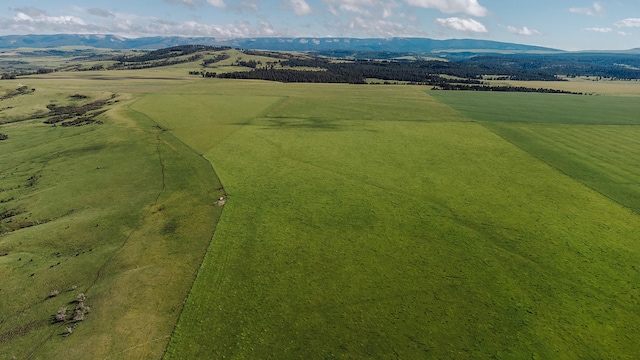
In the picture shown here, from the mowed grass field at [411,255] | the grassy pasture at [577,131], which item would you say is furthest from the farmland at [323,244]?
the grassy pasture at [577,131]

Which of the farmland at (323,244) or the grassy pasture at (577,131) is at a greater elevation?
the grassy pasture at (577,131)

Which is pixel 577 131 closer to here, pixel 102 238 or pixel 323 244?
pixel 323 244

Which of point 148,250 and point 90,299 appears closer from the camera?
point 90,299

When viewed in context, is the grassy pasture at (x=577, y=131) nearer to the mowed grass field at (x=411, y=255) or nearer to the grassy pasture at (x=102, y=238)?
the mowed grass field at (x=411, y=255)

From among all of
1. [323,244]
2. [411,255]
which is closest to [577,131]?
[411,255]

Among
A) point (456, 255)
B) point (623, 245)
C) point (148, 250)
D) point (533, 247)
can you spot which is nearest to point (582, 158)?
point (623, 245)

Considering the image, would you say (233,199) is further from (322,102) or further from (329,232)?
(322,102)
